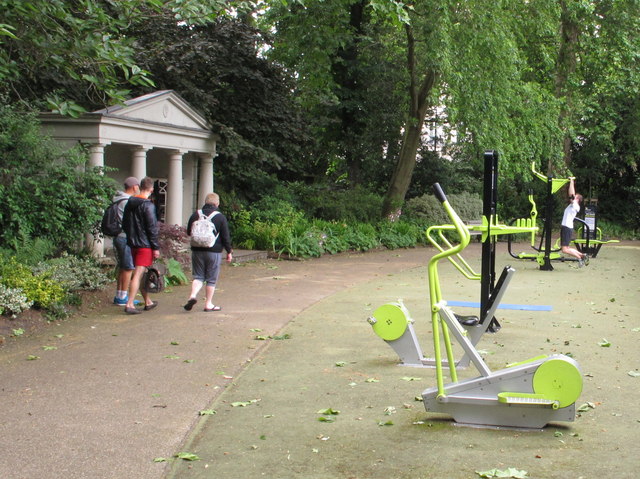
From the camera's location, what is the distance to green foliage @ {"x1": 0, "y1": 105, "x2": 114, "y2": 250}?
1060cm

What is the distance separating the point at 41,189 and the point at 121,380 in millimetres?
5339

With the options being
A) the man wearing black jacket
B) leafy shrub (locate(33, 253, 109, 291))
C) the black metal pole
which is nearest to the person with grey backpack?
the man wearing black jacket

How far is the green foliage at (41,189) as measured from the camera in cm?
1060

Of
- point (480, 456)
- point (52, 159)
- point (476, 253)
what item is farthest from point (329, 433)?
point (476, 253)

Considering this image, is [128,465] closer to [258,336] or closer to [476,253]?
[258,336]

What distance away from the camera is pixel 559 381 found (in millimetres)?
4898

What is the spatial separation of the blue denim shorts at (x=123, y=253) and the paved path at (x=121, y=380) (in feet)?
1.99

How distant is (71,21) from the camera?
8859 millimetres

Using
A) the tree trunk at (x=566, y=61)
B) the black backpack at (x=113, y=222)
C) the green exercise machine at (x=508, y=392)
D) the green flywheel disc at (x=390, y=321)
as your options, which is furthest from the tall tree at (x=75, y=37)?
the tree trunk at (x=566, y=61)

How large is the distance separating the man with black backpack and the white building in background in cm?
278

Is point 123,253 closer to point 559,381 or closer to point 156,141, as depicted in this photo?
point 559,381

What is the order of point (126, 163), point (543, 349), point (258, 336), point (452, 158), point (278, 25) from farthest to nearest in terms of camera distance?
point (452, 158) < point (278, 25) < point (126, 163) < point (258, 336) < point (543, 349)

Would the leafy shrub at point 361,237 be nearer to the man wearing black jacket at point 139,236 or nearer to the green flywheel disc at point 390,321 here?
the man wearing black jacket at point 139,236

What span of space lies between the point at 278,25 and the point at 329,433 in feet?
64.5
